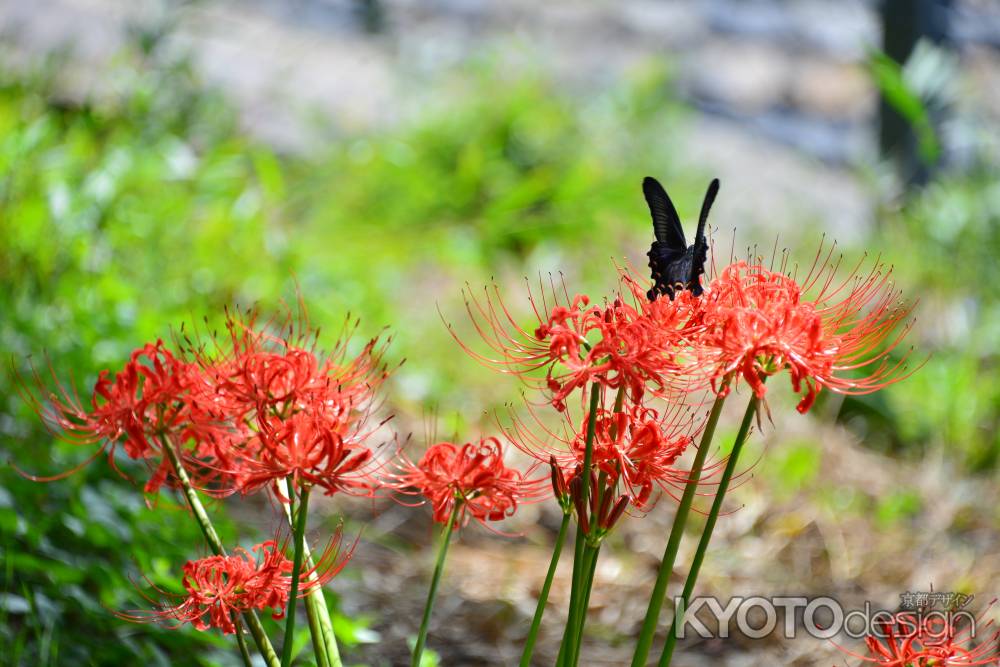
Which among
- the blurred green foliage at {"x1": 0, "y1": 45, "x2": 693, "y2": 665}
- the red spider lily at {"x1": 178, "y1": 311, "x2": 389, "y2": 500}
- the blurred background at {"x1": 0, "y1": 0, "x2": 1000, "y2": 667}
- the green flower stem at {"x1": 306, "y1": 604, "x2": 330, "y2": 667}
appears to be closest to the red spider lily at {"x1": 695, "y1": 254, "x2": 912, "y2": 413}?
the red spider lily at {"x1": 178, "y1": 311, "x2": 389, "y2": 500}

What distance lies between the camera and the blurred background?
190 cm

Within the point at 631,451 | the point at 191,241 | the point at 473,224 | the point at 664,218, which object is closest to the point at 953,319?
the point at 473,224

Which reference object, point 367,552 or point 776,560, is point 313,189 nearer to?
point 367,552

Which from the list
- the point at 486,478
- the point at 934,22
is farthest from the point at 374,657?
the point at 934,22

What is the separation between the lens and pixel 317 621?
2.93 feet

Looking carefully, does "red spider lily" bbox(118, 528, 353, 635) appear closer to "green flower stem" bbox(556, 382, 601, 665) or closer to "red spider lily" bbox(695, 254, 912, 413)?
"green flower stem" bbox(556, 382, 601, 665)

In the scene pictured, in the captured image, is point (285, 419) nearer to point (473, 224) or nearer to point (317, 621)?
point (317, 621)

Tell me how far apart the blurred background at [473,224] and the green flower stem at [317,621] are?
1.77 feet

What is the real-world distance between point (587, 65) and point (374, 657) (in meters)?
3.88

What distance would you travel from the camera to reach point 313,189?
138 inches

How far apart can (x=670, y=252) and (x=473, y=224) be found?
9.00 feet

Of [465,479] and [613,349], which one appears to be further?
[465,479]

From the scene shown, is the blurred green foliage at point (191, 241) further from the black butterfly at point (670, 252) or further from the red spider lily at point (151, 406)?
the black butterfly at point (670, 252)

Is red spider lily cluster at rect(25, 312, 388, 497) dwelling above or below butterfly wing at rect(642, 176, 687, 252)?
below
